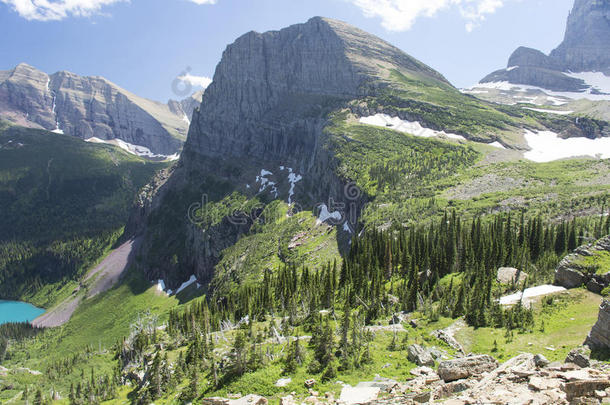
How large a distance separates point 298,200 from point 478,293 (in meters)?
139

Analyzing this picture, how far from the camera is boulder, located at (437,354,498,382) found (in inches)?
1001

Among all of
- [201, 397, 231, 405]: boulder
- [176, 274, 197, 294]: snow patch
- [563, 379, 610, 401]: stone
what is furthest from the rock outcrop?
[176, 274, 197, 294]: snow patch

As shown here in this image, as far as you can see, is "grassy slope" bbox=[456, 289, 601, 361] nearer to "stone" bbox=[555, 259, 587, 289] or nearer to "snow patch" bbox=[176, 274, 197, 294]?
"stone" bbox=[555, 259, 587, 289]

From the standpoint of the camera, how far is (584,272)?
4469 cm

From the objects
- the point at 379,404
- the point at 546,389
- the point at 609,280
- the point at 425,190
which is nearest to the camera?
the point at 546,389

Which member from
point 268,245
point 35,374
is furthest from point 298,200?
point 35,374

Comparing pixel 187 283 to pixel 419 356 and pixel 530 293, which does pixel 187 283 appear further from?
pixel 419 356

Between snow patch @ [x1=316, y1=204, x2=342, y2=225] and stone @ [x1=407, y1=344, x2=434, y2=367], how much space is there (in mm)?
112262

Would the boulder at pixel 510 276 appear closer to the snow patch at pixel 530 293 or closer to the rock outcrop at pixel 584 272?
the snow patch at pixel 530 293

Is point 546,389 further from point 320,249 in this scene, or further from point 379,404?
point 320,249

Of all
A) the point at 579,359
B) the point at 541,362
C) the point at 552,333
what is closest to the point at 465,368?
the point at 541,362

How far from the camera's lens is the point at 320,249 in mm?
130000

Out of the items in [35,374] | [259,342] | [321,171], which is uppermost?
[321,171]

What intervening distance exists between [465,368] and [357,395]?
27.5 ft
